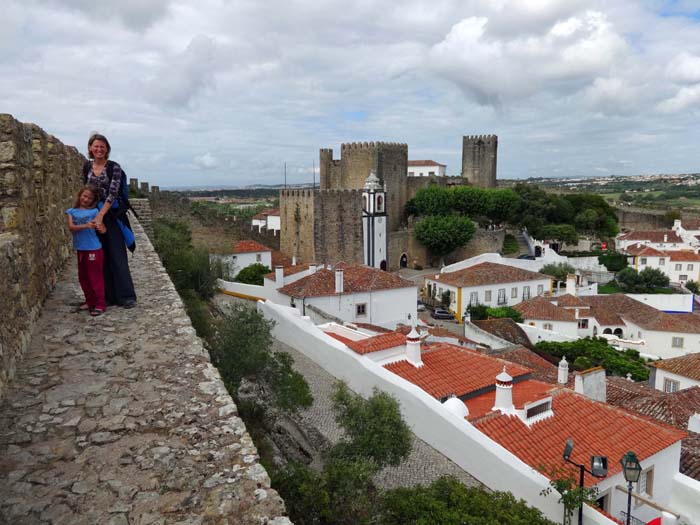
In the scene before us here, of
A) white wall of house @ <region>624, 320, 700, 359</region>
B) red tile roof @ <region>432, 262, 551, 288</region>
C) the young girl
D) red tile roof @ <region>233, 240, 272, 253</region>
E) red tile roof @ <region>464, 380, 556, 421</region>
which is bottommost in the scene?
white wall of house @ <region>624, 320, 700, 359</region>

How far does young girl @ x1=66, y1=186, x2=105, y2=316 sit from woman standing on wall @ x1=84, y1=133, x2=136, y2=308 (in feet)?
0.25

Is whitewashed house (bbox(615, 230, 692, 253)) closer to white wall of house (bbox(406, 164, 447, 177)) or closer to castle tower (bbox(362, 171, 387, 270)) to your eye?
white wall of house (bbox(406, 164, 447, 177))

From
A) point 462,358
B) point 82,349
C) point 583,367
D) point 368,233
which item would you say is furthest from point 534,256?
point 82,349

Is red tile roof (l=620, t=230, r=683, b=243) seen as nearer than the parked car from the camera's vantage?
No

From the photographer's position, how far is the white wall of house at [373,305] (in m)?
14.9

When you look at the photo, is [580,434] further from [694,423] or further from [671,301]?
[671,301]

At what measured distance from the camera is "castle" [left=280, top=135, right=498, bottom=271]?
2630cm

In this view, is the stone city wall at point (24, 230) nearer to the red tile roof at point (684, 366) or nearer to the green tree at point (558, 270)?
the red tile roof at point (684, 366)

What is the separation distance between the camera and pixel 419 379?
8086 mm

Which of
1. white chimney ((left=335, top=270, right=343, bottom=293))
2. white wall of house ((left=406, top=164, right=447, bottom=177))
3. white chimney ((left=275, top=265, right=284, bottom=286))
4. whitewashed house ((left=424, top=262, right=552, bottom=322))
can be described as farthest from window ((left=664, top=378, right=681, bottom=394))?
white wall of house ((left=406, top=164, right=447, bottom=177))

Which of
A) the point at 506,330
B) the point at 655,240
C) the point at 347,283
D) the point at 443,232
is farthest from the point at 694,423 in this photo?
the point at 655,240

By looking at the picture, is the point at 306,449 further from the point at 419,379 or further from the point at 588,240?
the point at 588,240

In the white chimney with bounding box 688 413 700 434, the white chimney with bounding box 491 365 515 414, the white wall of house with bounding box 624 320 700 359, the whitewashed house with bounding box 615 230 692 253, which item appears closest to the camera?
the white chimney with bounding box 491 365 515 414

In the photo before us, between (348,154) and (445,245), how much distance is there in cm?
742
